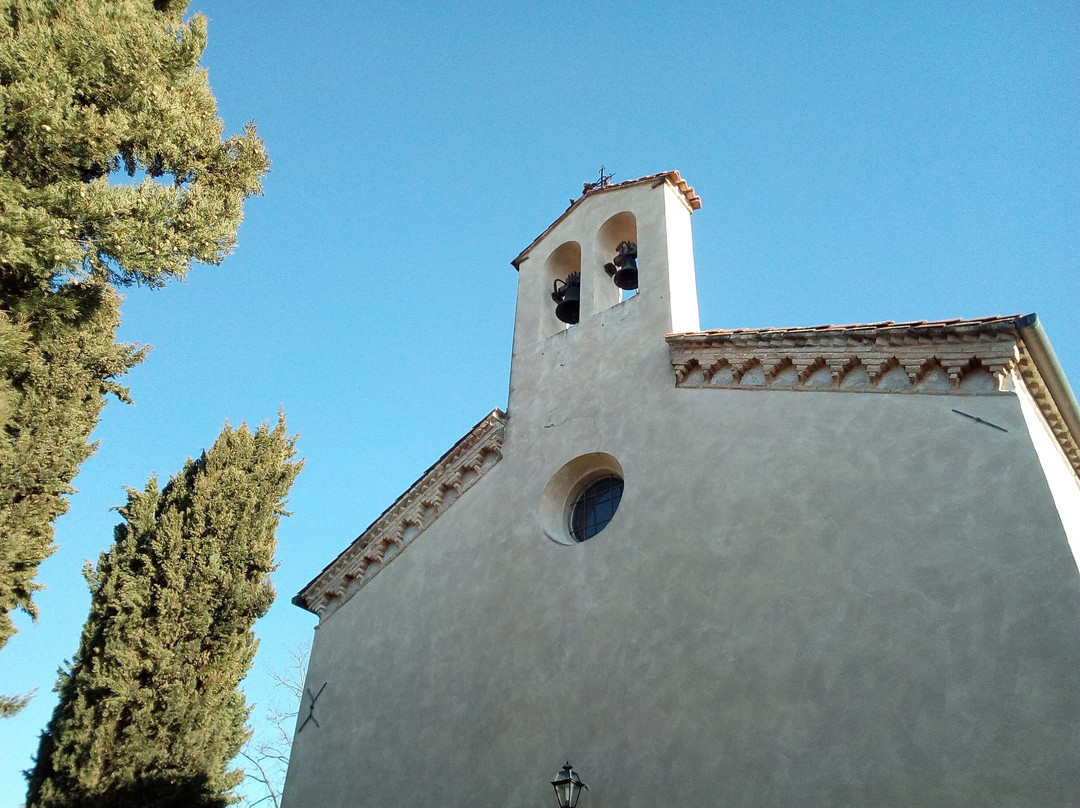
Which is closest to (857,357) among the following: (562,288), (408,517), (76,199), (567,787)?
(567,787)

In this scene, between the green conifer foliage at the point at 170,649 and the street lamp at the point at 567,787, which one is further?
the green conifer foliage at the point at 170,649

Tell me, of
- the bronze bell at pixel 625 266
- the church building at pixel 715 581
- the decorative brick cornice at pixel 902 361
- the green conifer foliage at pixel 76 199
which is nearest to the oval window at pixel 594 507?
the church building at pixel 715 581

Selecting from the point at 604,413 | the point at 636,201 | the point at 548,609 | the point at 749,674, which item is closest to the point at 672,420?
the point at 604,413

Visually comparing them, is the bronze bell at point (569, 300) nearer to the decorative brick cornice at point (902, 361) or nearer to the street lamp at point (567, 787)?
the decorative brick cornice at point (902, 361)

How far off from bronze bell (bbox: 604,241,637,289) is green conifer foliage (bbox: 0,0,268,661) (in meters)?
5.14

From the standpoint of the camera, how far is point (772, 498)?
8398 millimetres

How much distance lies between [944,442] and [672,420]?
10.2 ft

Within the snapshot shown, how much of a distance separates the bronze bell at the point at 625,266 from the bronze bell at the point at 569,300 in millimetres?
571

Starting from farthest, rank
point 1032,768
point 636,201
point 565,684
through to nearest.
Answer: point 636,201
point 565,684
point 1032,768

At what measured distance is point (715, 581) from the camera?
8.36 metres

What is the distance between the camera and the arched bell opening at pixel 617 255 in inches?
494

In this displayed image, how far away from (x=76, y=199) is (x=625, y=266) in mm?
7201

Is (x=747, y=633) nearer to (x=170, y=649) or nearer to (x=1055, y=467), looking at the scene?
(x=1055, y=467)

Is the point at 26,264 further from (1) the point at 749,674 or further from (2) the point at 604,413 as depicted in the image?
(1) the point at 749,674
